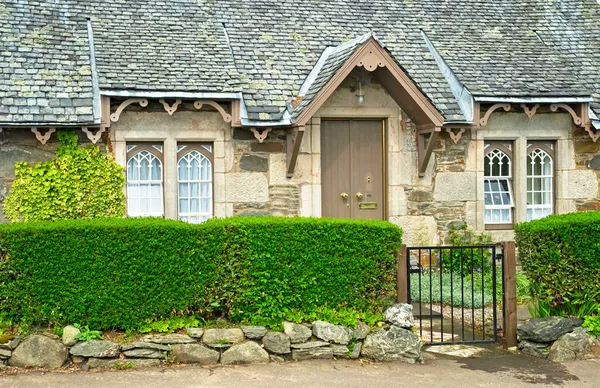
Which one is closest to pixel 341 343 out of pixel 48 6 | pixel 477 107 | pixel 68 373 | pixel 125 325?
pixel 125 325

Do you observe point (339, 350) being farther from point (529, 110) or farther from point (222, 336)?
point (529, 110)

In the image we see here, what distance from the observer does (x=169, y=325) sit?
7637 mm

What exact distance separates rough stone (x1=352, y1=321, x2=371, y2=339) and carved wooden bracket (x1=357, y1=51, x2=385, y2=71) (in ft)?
14.8

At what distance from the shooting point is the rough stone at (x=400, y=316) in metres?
7.90

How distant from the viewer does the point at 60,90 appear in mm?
11180

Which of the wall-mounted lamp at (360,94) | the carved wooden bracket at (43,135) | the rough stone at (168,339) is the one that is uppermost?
the wall-mounted lamp at (360,94)

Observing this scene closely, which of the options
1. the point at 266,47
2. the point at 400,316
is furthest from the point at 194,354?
the point at 266,47

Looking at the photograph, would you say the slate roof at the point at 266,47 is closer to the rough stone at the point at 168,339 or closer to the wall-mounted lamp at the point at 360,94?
the wall-mounted lamp at the point at 360,94

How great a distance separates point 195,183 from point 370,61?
→ 3285mm

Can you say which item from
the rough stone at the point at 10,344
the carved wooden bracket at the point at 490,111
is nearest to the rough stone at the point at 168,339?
the rough stone at the point at 10,344

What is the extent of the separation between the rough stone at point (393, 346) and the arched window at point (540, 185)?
243 inches

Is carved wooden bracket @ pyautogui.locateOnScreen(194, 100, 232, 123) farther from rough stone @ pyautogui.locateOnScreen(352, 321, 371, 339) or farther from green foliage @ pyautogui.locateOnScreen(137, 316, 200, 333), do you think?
rough stone @ pyautogui.locateOnScreen(352, 321, 371, 339)

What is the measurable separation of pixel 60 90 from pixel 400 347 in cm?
639

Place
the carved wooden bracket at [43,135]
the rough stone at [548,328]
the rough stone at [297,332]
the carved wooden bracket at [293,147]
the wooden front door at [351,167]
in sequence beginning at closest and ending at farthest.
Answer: the rough stone at [297,332] → the rough stone at [548,328] → the carved wooden bracket at [43,135] → the carved wooden bracket at [293,147] → the wooden front door at [351,167]
